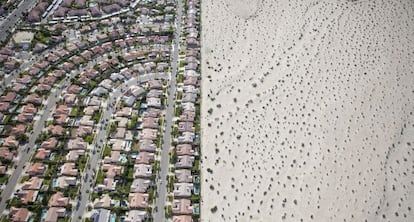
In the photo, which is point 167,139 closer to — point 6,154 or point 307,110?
point 6,154

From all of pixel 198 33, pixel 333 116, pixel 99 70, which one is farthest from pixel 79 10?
pixel 333 116

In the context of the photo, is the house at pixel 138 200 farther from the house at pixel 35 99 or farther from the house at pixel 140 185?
the house at pixel 35 99

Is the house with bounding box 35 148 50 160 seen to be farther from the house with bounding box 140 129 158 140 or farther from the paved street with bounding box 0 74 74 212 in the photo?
the house with bounding box 140 129 158 140

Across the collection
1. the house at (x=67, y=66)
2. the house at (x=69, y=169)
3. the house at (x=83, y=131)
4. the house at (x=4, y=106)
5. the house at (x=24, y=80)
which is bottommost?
the house at (x=69, y=169)

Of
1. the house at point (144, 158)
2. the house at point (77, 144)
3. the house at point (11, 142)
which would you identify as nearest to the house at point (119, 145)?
the house at point (144, 158)

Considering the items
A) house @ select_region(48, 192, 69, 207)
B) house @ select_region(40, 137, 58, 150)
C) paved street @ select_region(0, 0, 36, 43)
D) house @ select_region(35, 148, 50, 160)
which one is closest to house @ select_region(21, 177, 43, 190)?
house @ select_region(48, 192, 69, 207)

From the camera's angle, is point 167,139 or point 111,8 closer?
point 167,139

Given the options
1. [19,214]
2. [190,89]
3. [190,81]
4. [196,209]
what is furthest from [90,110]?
[196,209]

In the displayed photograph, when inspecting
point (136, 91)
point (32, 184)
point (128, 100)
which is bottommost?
point (32, 184)
